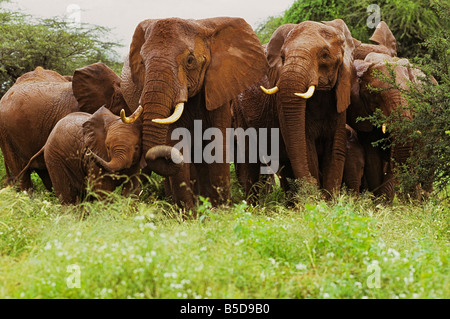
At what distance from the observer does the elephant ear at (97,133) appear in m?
7.72

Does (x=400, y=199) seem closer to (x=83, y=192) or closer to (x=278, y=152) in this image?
(x=278, y=152)

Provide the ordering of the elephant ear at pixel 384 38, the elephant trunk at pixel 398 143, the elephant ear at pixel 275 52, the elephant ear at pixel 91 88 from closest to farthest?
the elephant ear at pixel 275 52 < the elephant trunk at pixel 398 143 < the elephant ear at pixel 91 88 < the elephant ear at pixel 384 38

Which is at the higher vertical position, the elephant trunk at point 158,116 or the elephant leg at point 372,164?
the elephant trunk at point 158,116

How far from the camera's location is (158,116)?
7477 millimetres

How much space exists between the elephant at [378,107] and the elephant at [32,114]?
3.98m

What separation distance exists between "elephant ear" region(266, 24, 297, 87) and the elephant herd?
0.06 ft

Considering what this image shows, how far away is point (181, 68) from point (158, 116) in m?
0.65

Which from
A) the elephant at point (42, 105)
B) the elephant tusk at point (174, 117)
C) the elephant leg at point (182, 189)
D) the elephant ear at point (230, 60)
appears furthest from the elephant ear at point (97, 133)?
the elephant at point (42, 105)

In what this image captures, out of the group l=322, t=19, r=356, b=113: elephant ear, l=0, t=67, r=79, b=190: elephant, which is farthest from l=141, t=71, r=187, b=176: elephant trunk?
l=0, t=67, r=79, b=190: elephant

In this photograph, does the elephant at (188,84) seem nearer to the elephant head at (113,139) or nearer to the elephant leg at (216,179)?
the elephant leg at (216,179)

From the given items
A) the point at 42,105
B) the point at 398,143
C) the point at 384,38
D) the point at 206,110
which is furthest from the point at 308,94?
the point at 384,38

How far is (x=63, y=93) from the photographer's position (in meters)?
10.6

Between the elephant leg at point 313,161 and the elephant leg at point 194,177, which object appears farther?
the elephant leg at point 313,161

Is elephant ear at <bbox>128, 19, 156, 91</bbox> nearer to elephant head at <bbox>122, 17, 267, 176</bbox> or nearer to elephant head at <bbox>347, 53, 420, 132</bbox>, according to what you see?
elephant head at <bbox>122, 17, 267, 176</bbox>
